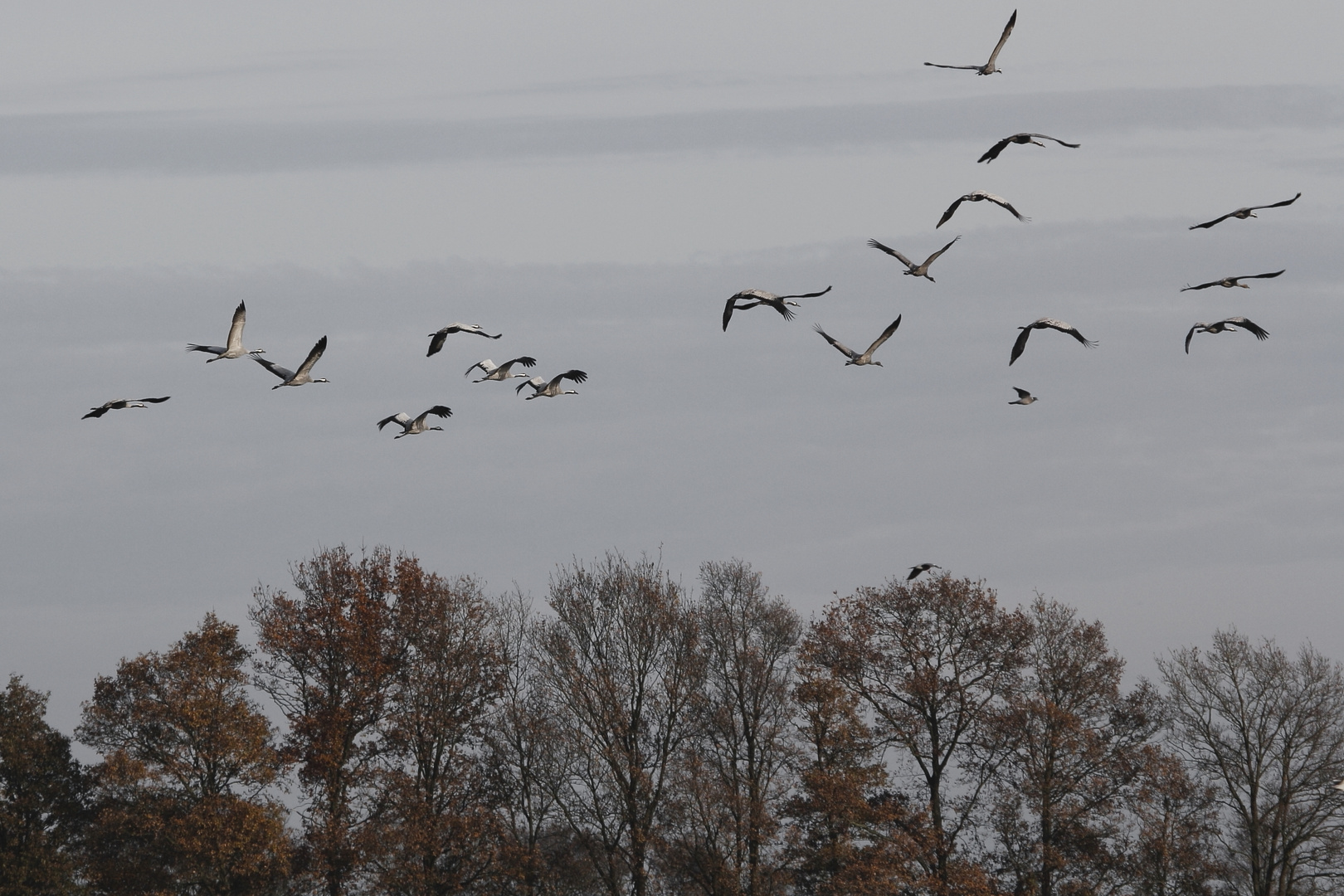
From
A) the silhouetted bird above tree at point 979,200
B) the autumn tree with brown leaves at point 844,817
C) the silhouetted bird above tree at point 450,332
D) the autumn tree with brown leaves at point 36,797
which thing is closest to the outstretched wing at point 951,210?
the silhouetted bird above tree at point 979,200

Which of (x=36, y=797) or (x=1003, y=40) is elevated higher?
(x=1003, y=40)

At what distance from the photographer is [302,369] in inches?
1674

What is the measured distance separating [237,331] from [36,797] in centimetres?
3136

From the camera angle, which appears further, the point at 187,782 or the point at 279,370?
the point at 187,782

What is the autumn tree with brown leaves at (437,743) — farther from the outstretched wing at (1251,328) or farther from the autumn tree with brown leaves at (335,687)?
the outstretched wing at (1251,328)

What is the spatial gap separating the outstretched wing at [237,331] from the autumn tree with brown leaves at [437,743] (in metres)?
22.3

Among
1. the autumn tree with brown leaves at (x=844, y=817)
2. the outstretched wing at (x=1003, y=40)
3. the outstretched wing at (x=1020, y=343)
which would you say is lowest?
the autumn tree with brown leaves at (x=844, y=817)

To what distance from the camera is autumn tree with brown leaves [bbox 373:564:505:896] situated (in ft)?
189

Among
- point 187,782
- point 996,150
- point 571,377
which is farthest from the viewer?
point 187,782

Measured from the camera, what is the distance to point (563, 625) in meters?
65.3

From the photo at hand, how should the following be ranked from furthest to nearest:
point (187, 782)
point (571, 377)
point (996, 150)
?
point (187, 782) → point (571, 377) → point (996, 150)

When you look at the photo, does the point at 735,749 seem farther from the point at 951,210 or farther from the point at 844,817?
the point at 951,210

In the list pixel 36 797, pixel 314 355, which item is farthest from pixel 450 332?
pixel 36 797

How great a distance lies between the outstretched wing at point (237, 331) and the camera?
40.1 meters
